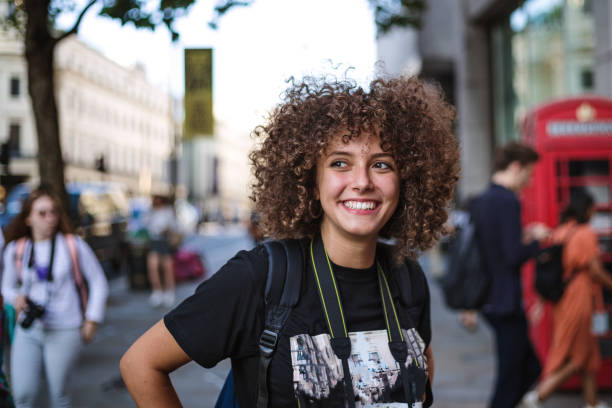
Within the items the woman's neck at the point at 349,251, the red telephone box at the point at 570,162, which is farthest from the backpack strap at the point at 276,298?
the red telephone box at the point at 570,162

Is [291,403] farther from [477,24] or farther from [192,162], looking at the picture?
[192,162]

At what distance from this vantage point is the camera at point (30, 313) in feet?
12.9

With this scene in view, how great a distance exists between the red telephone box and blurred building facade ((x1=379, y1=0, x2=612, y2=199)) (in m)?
3.59

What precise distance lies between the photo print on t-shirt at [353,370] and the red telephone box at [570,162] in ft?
13.5

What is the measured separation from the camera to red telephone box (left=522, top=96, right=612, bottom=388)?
543 centimetres

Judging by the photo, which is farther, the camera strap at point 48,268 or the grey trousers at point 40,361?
the camera strap at point 48,268

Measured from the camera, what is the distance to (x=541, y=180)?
551cm

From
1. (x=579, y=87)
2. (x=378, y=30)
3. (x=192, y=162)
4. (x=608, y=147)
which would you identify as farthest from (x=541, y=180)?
(x=192, y=162)

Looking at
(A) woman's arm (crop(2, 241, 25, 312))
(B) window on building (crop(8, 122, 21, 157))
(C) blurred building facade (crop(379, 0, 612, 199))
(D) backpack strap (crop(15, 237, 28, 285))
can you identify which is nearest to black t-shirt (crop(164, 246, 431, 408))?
(A) woman's arm (crop(2, 241, 25, 312))

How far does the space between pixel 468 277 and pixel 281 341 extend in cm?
282

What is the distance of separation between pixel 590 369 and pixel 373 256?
355cm

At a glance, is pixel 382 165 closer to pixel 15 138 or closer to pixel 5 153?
pixel 15 138

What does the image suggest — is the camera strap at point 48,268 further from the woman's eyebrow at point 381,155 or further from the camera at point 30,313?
the woman's eyebrow at point 381,155

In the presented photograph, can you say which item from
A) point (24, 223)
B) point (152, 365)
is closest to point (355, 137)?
point (152, 365)
